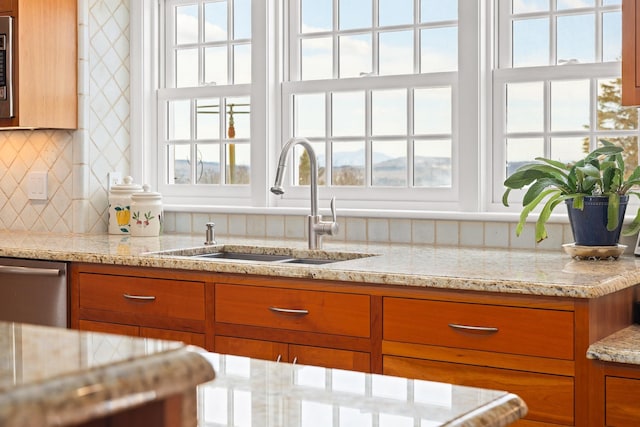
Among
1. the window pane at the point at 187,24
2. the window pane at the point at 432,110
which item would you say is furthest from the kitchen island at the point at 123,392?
the window pane at the point at 187,24

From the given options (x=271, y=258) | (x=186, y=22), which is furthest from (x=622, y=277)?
(x=186, y=22)

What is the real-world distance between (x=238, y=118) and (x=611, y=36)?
5.43 ft

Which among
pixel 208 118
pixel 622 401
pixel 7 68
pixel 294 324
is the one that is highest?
pixel 7 68

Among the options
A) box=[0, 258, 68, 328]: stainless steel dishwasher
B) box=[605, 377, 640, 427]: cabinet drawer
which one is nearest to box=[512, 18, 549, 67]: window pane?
box=[605, 377, 640, 427]: cabinet drawer

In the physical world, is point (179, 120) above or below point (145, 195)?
above

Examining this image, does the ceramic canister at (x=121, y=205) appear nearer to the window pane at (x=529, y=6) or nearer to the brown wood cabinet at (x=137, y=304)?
the brown wood cabinet at (x=137, y=304)

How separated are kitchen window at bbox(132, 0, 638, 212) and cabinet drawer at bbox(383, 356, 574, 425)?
1.03 meters

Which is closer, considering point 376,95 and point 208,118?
point 376,95

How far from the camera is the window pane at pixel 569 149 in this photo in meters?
3.13

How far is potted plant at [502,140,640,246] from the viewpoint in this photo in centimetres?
262

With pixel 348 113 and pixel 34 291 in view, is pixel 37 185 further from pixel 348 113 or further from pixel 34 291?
pixel 348 113

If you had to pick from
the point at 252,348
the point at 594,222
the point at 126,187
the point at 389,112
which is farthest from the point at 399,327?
the point at 126,187

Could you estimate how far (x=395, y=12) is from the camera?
3516mm

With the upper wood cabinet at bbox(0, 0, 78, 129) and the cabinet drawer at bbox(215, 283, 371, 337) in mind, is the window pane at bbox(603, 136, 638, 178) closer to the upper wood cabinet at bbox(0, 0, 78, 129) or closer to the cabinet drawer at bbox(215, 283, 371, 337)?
the cabinet drawer at bbox(215, 283, 371, 337)
